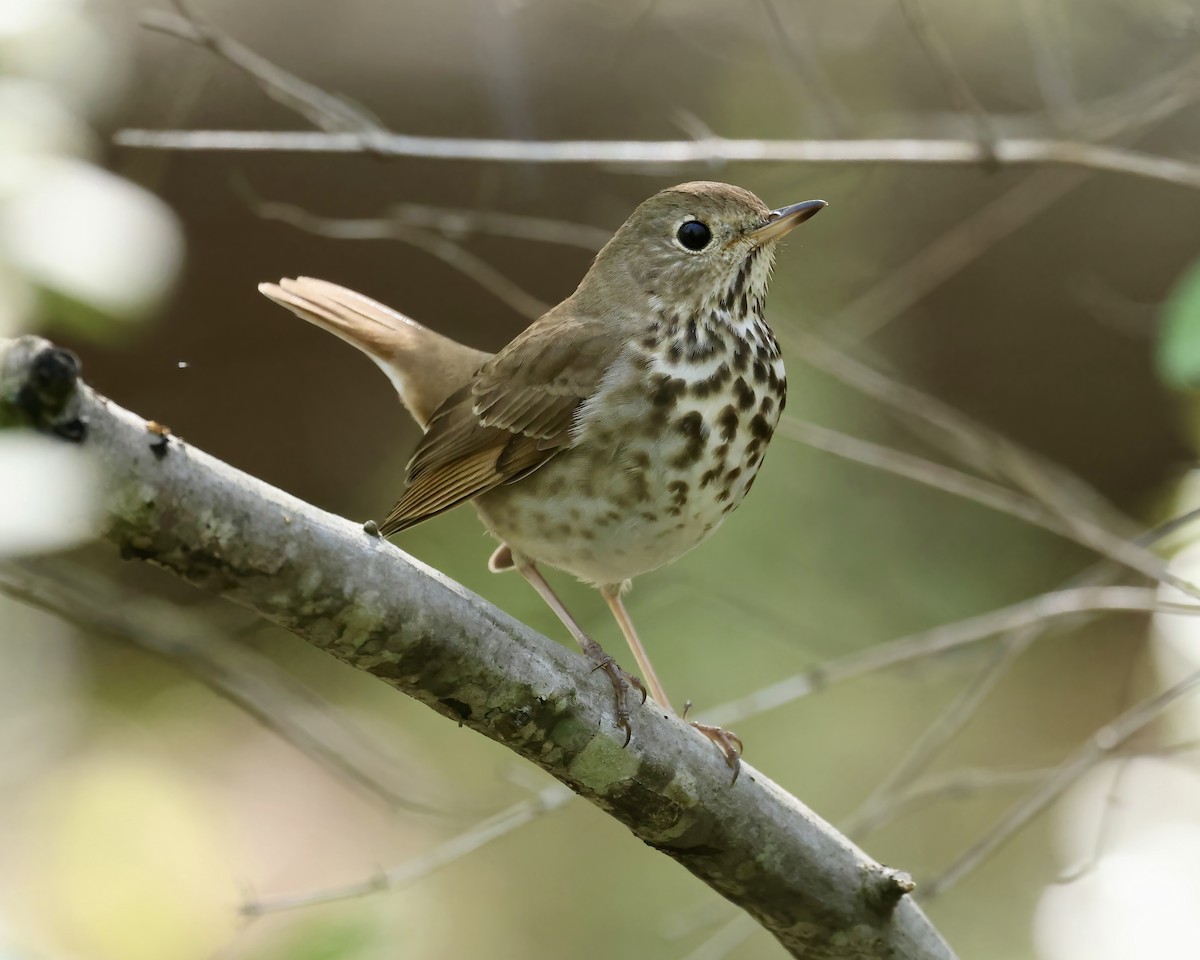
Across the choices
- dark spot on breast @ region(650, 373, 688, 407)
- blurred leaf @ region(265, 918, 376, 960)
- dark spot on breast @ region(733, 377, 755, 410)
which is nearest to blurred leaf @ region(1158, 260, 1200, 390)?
dark spot on breast @ region(733, 377, 755, 410)

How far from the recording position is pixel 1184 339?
220 cm

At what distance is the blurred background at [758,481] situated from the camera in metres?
4.03

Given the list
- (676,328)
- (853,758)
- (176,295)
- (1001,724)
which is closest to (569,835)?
(853,758)

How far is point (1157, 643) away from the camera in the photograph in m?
4.30

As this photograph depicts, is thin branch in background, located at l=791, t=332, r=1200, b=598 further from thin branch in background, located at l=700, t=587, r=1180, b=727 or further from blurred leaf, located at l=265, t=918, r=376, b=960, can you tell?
blurred leaf, located at l=265, t=918, r=376, b=960

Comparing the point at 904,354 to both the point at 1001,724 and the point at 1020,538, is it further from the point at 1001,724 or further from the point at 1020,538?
the point at 1001,724

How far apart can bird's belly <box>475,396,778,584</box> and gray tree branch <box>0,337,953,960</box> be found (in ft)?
1.53

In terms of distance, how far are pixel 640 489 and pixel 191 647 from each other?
1119mm

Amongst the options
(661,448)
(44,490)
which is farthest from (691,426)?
(44,490)

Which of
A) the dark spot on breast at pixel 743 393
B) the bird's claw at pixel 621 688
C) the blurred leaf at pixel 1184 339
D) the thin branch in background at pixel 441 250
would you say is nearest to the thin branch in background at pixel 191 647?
the bird's claw at pixel 621 688

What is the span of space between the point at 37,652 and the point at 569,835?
2.39 m

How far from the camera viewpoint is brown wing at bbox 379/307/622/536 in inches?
105

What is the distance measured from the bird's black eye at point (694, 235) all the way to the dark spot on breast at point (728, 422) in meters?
0.43

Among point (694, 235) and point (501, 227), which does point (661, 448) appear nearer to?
point (694, 235)
